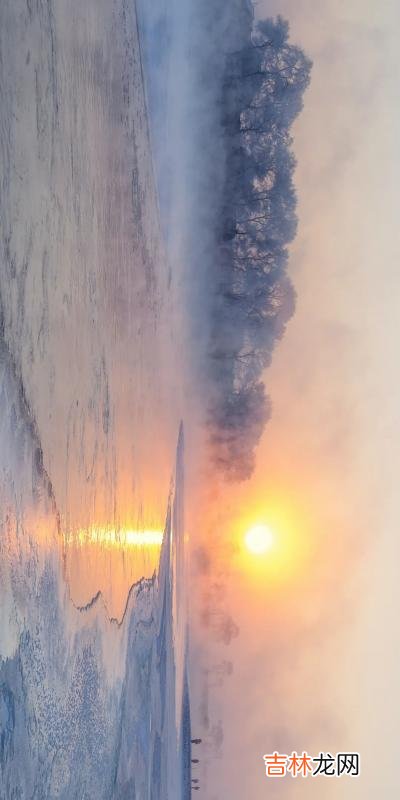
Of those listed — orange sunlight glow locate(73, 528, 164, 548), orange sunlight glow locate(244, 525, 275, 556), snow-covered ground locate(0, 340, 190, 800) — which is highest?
orange sunlight glow locate(244, 525, 275, 556)

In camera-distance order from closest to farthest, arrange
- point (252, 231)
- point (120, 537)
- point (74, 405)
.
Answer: point (74, 405)
point (120, 537)
point (252, 231)

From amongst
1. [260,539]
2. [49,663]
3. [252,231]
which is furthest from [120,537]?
[260,539]

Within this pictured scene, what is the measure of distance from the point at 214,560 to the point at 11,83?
8346 millimetres

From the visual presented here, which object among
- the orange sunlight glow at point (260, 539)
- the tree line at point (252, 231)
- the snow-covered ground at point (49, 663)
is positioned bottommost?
the snow-covered ground at point (49, 663)

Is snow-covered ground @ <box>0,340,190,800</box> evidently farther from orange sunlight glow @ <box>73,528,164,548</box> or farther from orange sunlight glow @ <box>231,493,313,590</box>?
orange sunlight glow @ <box>231,493,313,590</box>

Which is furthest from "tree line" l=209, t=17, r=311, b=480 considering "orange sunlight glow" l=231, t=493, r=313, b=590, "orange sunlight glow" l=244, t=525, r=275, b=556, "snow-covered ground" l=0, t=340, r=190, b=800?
"snow-covered ground" l=0, t=340, r=190, b=800

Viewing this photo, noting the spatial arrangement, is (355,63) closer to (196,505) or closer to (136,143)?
(196,505)

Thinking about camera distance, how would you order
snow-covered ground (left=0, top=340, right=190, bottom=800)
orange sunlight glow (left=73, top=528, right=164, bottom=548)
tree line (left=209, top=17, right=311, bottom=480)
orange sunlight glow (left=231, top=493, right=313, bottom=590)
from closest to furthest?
snow-covered ground (left=0, top=340, right=190, bottom=800), orange sunlight glow (left=73, top=528, right=164, bottom=548), tree line (left=209, top=17, right=311, bottom=480), orange sunlight glow (left=231, top=493, right=313, bottom=590)

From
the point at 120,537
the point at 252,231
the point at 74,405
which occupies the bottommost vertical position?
the point at 74,405

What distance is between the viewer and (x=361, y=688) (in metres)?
9.98

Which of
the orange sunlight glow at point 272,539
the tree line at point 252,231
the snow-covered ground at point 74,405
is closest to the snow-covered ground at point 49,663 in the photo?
the snow-covered ground at point 74,405

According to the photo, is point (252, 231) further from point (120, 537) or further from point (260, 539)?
point (120, 537)

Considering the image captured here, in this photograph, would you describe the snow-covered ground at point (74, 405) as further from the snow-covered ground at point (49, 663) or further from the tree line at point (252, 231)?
the tree line at point (252, 231)

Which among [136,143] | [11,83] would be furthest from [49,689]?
[136,143]
